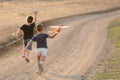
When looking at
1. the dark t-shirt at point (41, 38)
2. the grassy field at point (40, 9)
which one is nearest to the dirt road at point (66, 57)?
the dark t-shirt at point (41, 38)

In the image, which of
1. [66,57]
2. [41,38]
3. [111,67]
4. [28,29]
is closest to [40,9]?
[66,57]

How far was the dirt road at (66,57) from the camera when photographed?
15364 millimetres

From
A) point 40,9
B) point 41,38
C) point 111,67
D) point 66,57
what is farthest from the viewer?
point 40,9

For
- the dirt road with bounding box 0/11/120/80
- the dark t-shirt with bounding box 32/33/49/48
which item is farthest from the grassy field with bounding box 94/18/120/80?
the dark t-shirt with bounding box 32/33/49/48

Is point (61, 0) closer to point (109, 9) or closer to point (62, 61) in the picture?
point (109, 9)

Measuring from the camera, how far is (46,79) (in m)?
14.7

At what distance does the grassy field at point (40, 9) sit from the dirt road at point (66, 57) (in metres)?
3.59

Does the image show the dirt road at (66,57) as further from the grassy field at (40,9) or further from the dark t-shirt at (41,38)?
the grassy field at (40,9)

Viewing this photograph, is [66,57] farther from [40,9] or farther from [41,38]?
[40,9]

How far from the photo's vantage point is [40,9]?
4162cm

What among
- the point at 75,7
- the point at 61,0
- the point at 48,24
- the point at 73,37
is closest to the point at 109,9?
the point at 75,7

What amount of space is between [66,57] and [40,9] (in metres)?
23.2

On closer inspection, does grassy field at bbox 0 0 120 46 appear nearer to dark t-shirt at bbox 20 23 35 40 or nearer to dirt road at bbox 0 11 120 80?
dirt road at bbox 0 11 120 80

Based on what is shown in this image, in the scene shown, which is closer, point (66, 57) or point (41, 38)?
point (41, 38)
